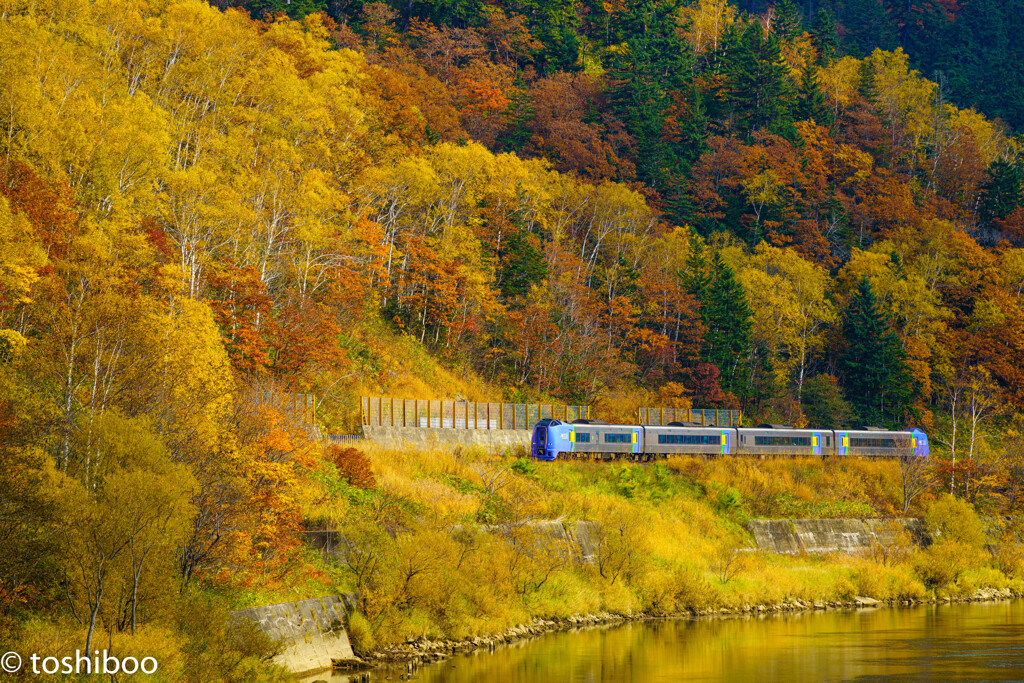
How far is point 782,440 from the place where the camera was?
6644cm

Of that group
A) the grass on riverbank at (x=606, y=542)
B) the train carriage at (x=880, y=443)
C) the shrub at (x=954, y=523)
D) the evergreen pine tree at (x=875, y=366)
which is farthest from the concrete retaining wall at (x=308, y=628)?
the evergreen pine tree at (x=875, y=366)

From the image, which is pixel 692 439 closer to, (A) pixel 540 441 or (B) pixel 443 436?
(A) pixel 540 441

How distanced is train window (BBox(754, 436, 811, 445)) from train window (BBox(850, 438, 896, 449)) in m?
4.04

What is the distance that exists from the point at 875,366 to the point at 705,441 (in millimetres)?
24096

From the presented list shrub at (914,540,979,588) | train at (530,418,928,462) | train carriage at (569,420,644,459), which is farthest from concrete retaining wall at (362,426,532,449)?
shrub at (914,540,979,588)

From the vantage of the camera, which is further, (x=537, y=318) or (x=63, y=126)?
(x=537, y=318)

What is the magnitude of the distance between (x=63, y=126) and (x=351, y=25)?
61622 mm

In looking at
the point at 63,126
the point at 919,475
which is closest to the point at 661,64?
the point at 919,475

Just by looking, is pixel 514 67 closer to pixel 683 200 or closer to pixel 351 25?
pixel 351 25

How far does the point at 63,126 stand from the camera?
4362 centimetres

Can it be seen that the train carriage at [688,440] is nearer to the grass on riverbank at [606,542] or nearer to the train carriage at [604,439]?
the train carriage at [604,439]

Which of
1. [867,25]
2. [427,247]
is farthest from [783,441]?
[867,25]

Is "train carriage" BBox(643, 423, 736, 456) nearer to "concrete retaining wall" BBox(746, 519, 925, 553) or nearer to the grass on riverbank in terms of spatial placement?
the grass on riverbank

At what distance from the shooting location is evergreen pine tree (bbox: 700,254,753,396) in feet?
246
